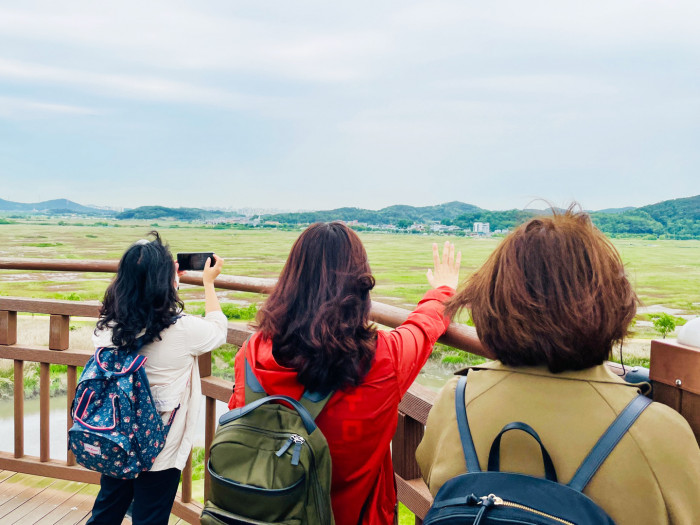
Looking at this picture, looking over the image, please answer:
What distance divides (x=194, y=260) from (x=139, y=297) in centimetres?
30

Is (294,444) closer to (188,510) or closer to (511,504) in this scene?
(511,504)

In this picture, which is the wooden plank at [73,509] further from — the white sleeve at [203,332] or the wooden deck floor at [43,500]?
the white sleeve at [203,332]

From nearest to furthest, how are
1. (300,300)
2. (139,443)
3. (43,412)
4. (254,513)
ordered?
(254,513) < (300,300) < (139,443) < (43,412)

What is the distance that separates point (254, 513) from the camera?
1.08 metres

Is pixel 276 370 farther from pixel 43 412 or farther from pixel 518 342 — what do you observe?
pixel 43 412

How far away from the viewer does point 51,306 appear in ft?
8.09

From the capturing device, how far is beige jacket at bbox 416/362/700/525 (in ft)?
2.39

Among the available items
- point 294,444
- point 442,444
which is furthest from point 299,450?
point 442,444

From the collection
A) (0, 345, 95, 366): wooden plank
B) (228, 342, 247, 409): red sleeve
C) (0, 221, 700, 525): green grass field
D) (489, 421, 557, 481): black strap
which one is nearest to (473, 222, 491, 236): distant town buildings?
(228, 342, 247, 409): red sleeve

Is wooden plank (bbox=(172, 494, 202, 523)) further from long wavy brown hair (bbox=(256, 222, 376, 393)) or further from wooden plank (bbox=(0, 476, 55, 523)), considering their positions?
long wavy brown hair (bbox=(256, 222, 376, 393))

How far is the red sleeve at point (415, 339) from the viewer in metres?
1.19

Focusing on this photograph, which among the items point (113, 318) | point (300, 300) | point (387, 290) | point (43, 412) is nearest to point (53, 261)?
point (43, 412)

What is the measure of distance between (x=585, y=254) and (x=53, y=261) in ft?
7.79

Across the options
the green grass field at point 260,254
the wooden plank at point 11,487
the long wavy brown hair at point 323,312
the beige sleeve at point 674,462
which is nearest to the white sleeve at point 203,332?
the long wavy brown hair at point 323,312
